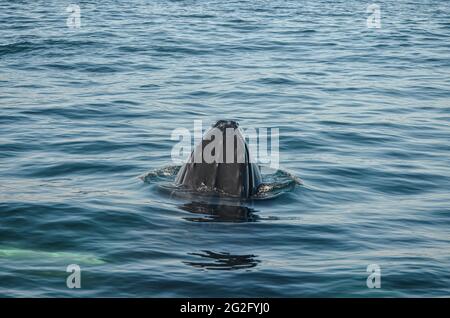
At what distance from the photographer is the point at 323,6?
47.1 m

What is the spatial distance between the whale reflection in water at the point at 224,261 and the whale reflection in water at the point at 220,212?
46.9 inches

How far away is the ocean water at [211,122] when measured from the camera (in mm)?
11578

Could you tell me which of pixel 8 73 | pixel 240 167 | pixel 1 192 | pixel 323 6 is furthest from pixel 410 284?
pixel 323 6

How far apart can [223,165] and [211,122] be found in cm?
810

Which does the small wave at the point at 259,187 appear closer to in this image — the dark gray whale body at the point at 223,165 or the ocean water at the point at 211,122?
the dark gray whale body at the point at 223,165

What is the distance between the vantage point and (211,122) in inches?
842

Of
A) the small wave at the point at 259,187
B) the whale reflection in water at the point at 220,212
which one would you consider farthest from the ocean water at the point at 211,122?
the small wave at the point at 259,187

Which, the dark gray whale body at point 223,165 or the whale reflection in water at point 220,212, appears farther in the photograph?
the dark gray whale body at point 223,165

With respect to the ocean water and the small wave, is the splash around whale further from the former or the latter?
the ocean water

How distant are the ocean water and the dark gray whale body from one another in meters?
0.33

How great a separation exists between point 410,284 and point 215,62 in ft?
66.9

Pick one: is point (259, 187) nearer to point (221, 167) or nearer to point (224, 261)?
point (221, 167)

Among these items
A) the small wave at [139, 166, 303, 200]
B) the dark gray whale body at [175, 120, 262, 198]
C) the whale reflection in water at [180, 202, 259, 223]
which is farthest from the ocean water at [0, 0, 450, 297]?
the dark gray whale body at [175, 120, 262, 198]
